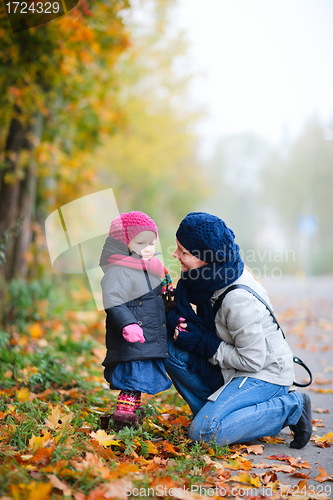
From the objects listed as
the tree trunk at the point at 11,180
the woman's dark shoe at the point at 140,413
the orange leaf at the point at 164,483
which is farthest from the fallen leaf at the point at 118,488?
the tree trunk at the point at 11,180

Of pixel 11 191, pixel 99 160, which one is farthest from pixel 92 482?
pixel 99 160

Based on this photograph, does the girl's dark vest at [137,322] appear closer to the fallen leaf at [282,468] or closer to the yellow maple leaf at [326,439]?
the fallen leaf at [282,468]

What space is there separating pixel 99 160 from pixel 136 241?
48.3 ft

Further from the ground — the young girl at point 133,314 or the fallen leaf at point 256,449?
the young girl at point 133,314

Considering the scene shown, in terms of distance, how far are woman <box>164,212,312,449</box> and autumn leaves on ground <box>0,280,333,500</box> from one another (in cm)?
20

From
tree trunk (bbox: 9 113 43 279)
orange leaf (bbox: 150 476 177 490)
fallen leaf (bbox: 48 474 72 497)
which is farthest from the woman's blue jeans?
tree trunk (bbox: 9 113 43 279)

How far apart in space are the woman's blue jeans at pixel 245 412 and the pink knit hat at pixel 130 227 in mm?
887

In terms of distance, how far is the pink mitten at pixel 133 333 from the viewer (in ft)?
8.27

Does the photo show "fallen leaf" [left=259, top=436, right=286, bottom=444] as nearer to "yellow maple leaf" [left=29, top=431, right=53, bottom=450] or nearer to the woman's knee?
the woman's knee

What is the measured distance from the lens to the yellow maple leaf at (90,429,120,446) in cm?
247

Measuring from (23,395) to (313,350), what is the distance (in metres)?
4.09

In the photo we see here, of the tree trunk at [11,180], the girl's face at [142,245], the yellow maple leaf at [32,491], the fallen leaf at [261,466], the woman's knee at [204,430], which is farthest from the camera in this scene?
the tree trunk at [11,180]

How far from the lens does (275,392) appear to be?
2.78 metres

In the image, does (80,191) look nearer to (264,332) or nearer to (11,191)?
(11,191)
